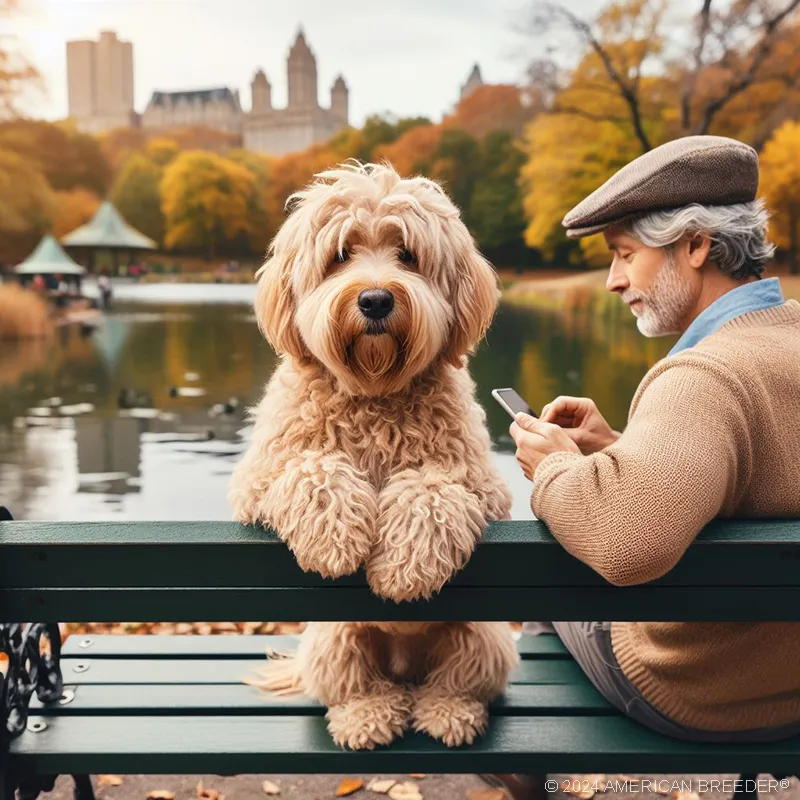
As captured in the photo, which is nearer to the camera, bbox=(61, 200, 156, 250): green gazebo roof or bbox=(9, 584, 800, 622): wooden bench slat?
bbox=(9, 584, 800, 622): wooden bench slat

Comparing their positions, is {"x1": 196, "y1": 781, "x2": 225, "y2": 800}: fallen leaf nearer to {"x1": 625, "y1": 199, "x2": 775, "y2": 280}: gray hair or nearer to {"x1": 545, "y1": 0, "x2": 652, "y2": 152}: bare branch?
{"x1": 625, "y1": 199, "x2": 775, "y2": 280}: gray hair

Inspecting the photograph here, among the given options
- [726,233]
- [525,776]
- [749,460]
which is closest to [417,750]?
[525,776]

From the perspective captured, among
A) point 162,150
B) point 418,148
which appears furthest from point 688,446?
point 162,150

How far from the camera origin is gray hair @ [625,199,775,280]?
5.62 ft

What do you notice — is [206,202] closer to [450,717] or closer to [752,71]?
[752,71]

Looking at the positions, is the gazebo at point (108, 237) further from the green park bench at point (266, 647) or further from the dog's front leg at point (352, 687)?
the dog's front leg at point (352, 687)

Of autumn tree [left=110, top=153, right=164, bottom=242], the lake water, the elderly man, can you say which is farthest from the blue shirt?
autumn tree [left=110, top=153, right=164, bottom=242]

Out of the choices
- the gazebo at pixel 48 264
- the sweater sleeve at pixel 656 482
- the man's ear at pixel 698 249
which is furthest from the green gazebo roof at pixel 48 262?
the sweater sleeve at pixel 656 482

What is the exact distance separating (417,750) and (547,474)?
2.35 feet

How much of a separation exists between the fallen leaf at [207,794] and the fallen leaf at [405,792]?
0.60 m

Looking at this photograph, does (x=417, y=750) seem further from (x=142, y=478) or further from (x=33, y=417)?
(x=33, y=417)

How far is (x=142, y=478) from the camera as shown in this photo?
514 centimetres

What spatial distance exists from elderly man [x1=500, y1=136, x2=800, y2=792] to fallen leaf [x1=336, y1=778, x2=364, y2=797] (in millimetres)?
1101

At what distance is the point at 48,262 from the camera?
16.9 feet
